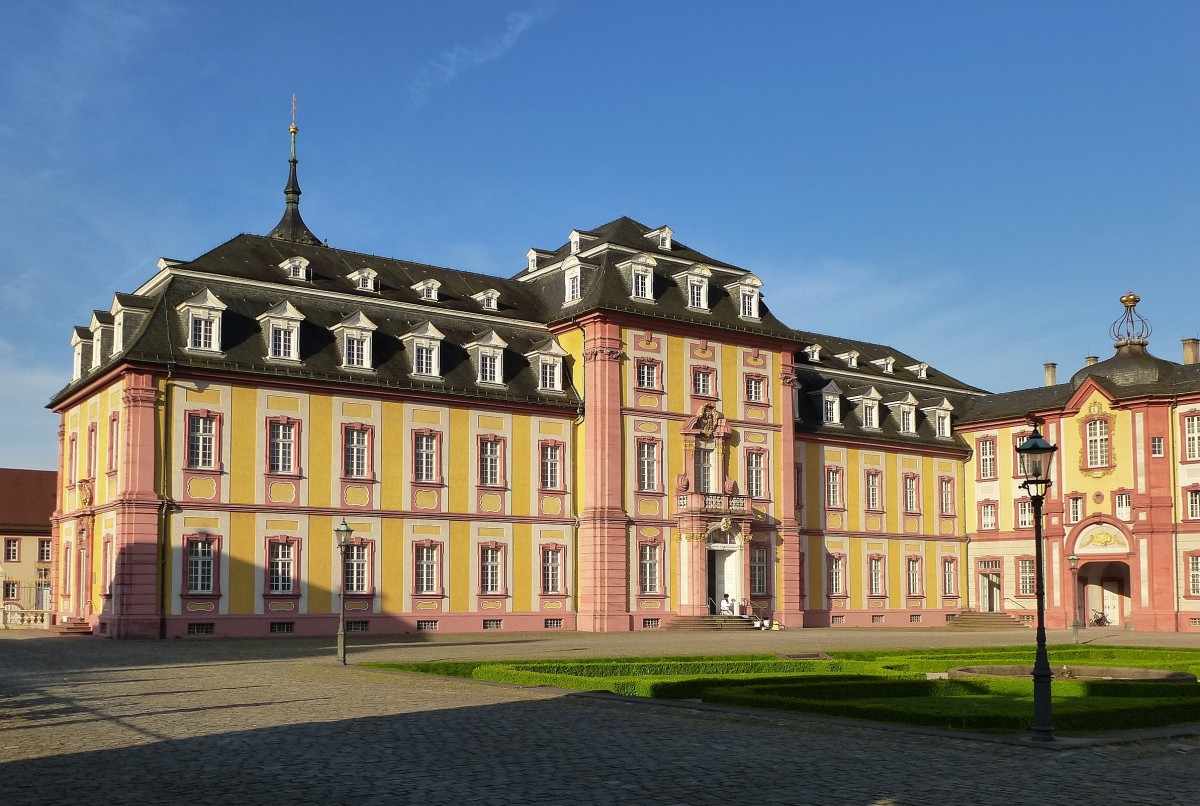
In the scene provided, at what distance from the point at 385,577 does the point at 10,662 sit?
18.2 metres

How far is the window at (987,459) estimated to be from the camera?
67312 mm

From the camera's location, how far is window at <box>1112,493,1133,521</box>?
5781 centimetres

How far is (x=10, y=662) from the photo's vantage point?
100ft

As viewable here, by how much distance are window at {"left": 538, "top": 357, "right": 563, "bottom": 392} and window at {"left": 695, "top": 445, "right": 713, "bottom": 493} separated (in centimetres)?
642

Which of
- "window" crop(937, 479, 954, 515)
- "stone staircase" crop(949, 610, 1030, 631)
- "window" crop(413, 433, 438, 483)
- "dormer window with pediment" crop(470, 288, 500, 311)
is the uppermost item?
"dormer window with pediment" crop(470, 288, 500, 311)

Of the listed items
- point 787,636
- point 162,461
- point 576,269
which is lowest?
point 787,636

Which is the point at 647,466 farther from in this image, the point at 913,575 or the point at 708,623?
the point at 913,575

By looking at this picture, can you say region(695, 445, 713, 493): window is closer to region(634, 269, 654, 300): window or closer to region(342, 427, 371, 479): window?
region(634, 269, 654, 300): window

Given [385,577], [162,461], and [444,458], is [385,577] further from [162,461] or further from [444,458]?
[162,461]

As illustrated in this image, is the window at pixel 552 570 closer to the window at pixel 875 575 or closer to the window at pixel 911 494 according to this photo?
the window at pixel 875 575

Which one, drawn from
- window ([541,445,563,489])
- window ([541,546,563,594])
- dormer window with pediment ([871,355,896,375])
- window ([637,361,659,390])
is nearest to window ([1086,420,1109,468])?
dormer window with pediment ([871,355,896,375])

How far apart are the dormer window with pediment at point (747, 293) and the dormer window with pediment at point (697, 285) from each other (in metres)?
1.94

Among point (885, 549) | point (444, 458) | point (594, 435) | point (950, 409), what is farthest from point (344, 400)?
point (950, 409)

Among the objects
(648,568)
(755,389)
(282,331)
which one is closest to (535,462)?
(648,568)
